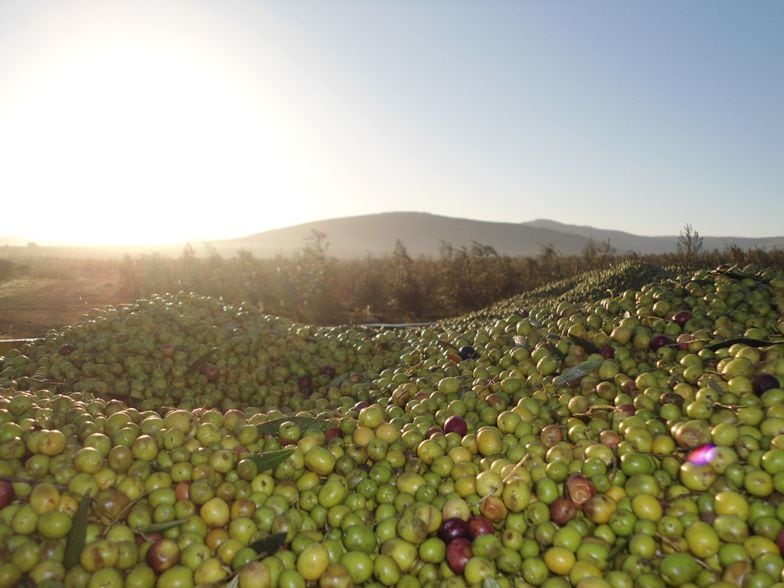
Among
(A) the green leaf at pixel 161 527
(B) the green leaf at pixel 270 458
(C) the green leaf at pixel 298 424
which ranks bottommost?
(A) the green leaf at pixel 161 527

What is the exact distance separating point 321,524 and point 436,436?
87 cm

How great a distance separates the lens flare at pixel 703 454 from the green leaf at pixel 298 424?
210 cm

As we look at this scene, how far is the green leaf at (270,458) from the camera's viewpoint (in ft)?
9.48

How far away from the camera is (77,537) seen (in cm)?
233

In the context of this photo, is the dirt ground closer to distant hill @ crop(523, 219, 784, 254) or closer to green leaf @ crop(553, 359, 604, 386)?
green leaf @ crop(553, 359, 604, 386)

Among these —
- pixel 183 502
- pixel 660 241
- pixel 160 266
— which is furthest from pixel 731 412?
pixel 660 241

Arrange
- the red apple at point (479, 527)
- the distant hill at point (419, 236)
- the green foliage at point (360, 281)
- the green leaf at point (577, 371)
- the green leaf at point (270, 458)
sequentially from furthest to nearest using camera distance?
1. the distant hill at point (419, 236)
2. the green foliage at point (360, 281)
3. the green leaf at point (577, 371)
4. the green leaf at point (270, 458)
5. the red apple at point (479, 527)

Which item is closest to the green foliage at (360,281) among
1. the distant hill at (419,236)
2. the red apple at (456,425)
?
the red apple at (456,425)

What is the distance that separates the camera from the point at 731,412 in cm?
295

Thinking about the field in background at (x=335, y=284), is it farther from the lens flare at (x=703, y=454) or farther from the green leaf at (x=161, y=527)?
the lens flare at (x=703, y=454)

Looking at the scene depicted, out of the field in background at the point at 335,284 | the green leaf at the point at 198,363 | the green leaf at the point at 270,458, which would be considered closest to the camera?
the green leaf at the point at 270,458

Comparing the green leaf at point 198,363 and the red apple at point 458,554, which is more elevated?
the green leaf at point 198,363

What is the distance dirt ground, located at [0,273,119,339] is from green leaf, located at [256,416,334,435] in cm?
1028

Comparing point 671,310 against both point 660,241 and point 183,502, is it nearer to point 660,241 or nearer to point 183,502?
point 183,502
